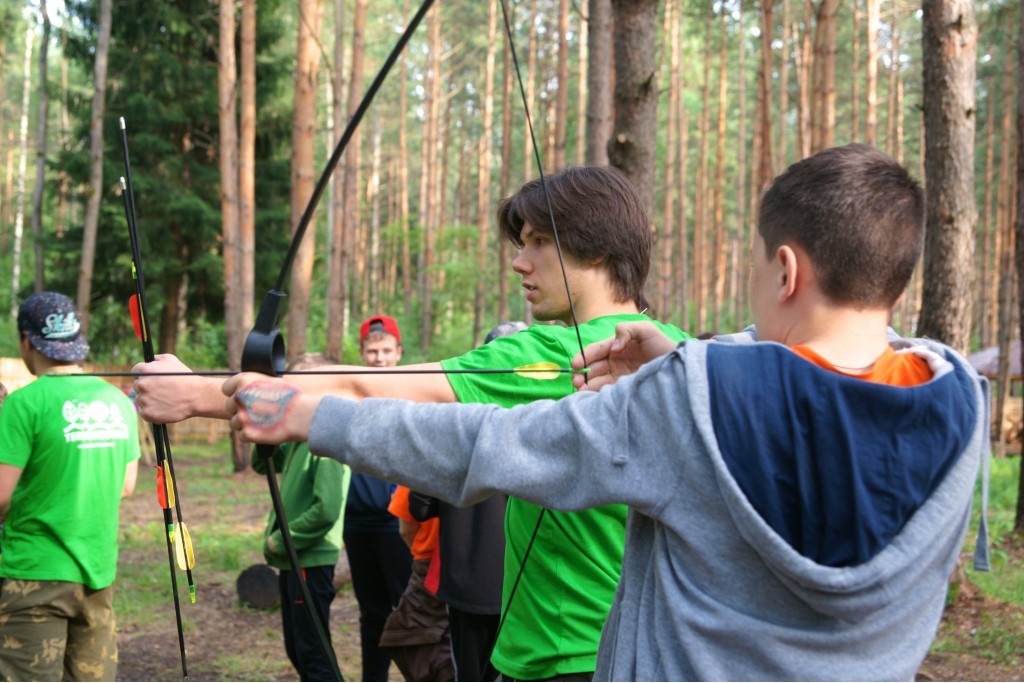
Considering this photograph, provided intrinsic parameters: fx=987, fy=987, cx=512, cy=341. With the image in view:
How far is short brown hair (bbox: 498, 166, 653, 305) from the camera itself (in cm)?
205

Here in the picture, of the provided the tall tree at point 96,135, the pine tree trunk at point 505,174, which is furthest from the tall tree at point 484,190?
the tall tree at point 96,135

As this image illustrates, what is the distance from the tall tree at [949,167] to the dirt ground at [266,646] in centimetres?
164

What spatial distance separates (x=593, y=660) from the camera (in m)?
1.97

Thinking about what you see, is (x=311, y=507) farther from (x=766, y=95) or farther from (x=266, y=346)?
(x=766, y=95)

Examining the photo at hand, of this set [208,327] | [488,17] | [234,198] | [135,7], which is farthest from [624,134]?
[488,17]

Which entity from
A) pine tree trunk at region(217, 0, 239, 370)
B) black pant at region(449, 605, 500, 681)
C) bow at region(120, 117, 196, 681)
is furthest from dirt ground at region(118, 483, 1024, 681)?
pine tree trunk at region(217, 0, 239, 370)

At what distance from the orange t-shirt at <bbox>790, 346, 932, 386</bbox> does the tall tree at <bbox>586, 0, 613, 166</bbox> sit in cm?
688

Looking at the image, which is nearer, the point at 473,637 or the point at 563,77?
the point at 473,637

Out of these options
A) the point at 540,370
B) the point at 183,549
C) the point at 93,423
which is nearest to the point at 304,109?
the point at 93,423

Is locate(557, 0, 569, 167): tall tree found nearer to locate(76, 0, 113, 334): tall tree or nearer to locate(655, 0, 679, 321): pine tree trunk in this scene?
locate(655, 0, 679, 321): pine tree trunk

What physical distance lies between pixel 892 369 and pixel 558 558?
2.80 ft

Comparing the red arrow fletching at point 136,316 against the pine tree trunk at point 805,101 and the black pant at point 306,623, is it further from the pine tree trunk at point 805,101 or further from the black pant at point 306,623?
the pine tree trunk at point 805,101

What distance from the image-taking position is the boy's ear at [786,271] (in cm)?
138

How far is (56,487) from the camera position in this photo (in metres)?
3.50
